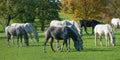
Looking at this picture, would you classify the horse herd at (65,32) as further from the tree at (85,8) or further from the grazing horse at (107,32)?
the tree at (85,8)

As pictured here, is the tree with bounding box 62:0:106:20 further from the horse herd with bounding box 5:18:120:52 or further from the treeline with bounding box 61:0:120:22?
the horse herd with bounding box 5:18:120:52

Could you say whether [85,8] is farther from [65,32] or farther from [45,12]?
[65,32]

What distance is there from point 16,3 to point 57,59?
4423 centimetres

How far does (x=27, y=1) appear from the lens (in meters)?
69.5

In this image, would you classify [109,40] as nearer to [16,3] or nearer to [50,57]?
[50,57]

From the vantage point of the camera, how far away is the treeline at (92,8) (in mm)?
78000

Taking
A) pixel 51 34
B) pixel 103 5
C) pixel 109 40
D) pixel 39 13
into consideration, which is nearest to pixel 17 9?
pixel 39 13

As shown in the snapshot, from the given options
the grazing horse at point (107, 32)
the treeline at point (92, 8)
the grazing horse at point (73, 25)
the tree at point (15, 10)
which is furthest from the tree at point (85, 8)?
the grazing horse at point (107, 32)

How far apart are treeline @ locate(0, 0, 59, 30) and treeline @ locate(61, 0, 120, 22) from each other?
4.39 m

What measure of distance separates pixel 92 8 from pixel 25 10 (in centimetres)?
1546

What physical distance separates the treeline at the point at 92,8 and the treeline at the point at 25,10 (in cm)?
439

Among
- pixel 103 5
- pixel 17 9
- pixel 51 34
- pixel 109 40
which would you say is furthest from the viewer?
pixel 103 5

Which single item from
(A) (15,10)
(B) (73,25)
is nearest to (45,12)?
(A) (15,10)

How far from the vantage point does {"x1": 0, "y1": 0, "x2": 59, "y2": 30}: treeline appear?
217 feet
